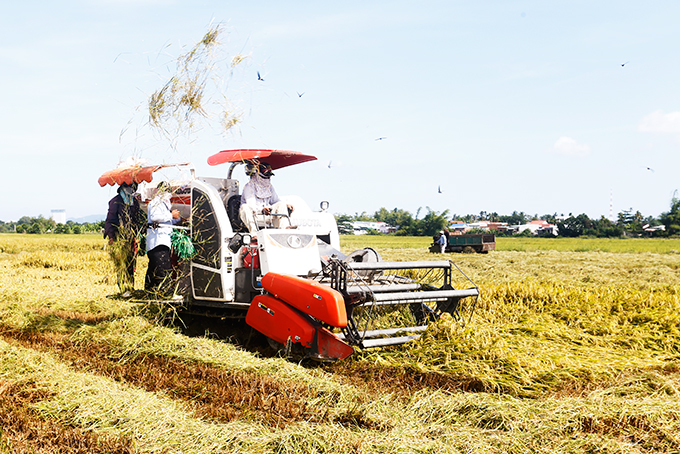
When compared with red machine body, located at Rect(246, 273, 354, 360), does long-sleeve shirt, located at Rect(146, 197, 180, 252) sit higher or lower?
higher

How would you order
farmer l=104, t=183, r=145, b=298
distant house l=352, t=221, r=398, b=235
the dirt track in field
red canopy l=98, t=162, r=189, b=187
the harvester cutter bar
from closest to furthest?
the dirt track in field < the harvester cutter bar < red canopy l=98, t=162, r=189, b=187 < farmer l=104, t=183, r=145, b=298 < distant house l=352, t=221, r=398, b=235

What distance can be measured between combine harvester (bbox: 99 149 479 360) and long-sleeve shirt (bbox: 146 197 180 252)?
29cm

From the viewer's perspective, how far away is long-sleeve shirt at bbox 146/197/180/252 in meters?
6.37

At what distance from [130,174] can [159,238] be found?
92 centimetres

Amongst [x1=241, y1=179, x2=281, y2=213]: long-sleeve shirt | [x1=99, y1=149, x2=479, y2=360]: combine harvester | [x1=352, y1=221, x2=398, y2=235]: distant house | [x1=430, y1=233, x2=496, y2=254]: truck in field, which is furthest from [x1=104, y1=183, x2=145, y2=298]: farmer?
[x1=352, y1=221, x2=398, y2=235]: distant house

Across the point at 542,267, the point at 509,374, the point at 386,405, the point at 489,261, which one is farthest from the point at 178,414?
the point at 489,261

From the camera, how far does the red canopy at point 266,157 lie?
22.3 feet

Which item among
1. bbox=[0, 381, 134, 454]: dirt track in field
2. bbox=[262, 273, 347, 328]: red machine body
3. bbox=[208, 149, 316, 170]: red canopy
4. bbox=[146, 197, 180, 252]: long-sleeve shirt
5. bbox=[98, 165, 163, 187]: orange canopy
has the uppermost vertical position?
bbox=[208, 149, 316, 170]: red canopy

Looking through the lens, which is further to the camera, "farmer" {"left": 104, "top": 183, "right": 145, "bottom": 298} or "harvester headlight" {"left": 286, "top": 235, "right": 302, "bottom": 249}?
"farmer" {"left": 104, "top": 183, "right": 145, "bottom": 298}

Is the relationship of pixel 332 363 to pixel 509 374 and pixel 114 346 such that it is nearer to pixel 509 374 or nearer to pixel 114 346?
pixel 509 374

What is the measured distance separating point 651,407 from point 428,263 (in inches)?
91.6

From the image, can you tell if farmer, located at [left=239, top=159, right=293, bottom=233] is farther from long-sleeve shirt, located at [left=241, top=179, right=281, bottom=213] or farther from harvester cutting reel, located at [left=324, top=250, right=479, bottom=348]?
harvester cutting reel, located at [left=324, top=250, right=479, bottom=348]

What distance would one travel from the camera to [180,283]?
662cm

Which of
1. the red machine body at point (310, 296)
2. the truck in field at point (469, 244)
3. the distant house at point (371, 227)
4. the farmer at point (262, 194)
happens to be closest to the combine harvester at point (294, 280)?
the red machine body at point (310, 296)
